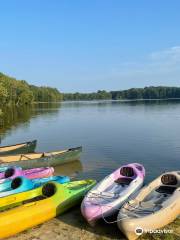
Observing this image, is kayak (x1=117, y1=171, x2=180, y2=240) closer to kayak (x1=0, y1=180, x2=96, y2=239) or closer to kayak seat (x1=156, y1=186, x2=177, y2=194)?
kayak seat (x1=156, y1=186, x2=177, y2=194)

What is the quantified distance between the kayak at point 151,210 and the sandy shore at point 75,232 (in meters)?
0.35

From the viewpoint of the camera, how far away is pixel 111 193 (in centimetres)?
1157

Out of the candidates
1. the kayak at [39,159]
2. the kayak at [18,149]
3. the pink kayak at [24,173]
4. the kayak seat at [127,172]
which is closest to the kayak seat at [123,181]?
the kayak seat at [127,172]

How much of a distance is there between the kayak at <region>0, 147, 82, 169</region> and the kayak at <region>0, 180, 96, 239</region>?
6619 mm

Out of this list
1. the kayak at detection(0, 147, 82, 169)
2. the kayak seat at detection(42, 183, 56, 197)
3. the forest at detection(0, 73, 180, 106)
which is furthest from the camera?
the forest at detection(0, 73, 180, 106)

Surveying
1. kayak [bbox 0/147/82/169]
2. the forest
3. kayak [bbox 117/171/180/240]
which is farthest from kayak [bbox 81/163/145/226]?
the forest

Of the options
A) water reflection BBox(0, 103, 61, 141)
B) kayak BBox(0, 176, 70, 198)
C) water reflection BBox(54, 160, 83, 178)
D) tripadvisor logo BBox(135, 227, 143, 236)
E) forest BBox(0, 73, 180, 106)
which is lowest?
water reflection BBox(54, 160, 83, 178)

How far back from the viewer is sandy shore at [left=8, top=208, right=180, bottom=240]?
903cm

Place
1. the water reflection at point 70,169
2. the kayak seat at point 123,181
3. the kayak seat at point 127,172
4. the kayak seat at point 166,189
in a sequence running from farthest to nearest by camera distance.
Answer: the water reflection at point 70,169 < the kayak seat at point 127,172 < the kayak seat at point 123,181 < the kayak seat at point 166,189

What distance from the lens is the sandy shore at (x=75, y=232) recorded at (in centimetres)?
903

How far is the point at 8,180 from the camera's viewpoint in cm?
1279

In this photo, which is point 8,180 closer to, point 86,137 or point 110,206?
point 110,206

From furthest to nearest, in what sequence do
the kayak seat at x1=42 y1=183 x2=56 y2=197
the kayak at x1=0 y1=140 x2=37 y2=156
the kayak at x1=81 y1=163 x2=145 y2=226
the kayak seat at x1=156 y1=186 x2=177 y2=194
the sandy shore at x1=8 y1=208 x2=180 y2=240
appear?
the kayak at x1=0 y1=140 x2=37 y2=156 < the kayak seat at x1=156 y1=186 x2=177 y2=194 < the kayak seat at x1=42 y1=183 x2=56 y2=197 < the kayak at x1=81 y1=163 x2=145 y2=226 < the sandy shore at x1=8 y1=208 x2=180 y2=240

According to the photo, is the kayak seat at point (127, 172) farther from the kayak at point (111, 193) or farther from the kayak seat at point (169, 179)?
the kayak seat at point (169, 179)
